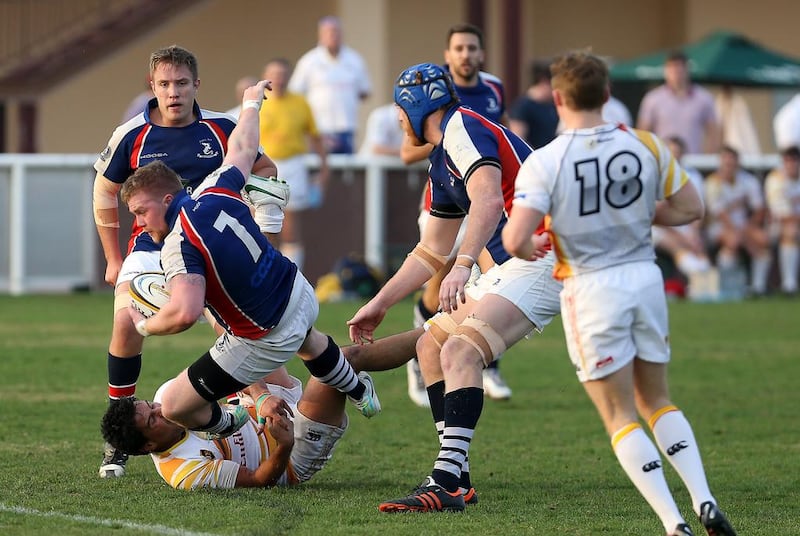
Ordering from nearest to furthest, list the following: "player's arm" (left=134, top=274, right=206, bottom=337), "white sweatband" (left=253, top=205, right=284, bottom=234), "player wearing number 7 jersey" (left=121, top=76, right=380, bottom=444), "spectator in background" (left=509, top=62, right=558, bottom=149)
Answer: "player's arm" (left=134, top=274, right=206, bottom=337) < "player wearing number 7 jersey" (left=121, top=76, right=380, bottom=444) < "white sweatband" (left=253, top=205, right=284, bottom=234) < "spectator in background" (left=509, top=62, right=558, bottom=149)

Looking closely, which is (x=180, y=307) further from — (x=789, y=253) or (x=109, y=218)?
(x=789, y=253)

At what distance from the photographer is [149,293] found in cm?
713

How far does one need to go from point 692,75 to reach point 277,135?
7.55m

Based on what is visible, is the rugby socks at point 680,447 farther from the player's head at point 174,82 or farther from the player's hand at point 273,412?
the player's head at point 174,82

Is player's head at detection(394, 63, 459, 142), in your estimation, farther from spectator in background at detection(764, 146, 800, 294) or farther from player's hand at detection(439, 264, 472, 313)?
spectator in background at detection(764, 146, 800, 294)

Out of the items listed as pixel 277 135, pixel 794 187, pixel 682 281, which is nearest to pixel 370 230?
pixel 277 135

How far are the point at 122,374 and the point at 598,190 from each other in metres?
3.06

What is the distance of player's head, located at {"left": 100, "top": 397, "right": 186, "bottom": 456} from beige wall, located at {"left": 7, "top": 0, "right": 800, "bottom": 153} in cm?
1804

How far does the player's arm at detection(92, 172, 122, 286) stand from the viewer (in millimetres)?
8078

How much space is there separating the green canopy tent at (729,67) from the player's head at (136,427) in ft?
53.4

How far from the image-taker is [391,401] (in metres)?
10.7

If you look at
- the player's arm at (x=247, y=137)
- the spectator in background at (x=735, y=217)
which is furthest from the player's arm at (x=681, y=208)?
the spectator in background at (x=735, y=217)

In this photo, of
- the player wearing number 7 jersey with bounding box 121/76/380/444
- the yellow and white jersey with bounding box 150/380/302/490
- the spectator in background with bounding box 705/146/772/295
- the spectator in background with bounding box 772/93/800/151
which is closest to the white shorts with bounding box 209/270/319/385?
the player wearing number 7 jersey with bounding box 121/76/380/444

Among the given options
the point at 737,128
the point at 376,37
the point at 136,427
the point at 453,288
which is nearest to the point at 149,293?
the point at 136,427
